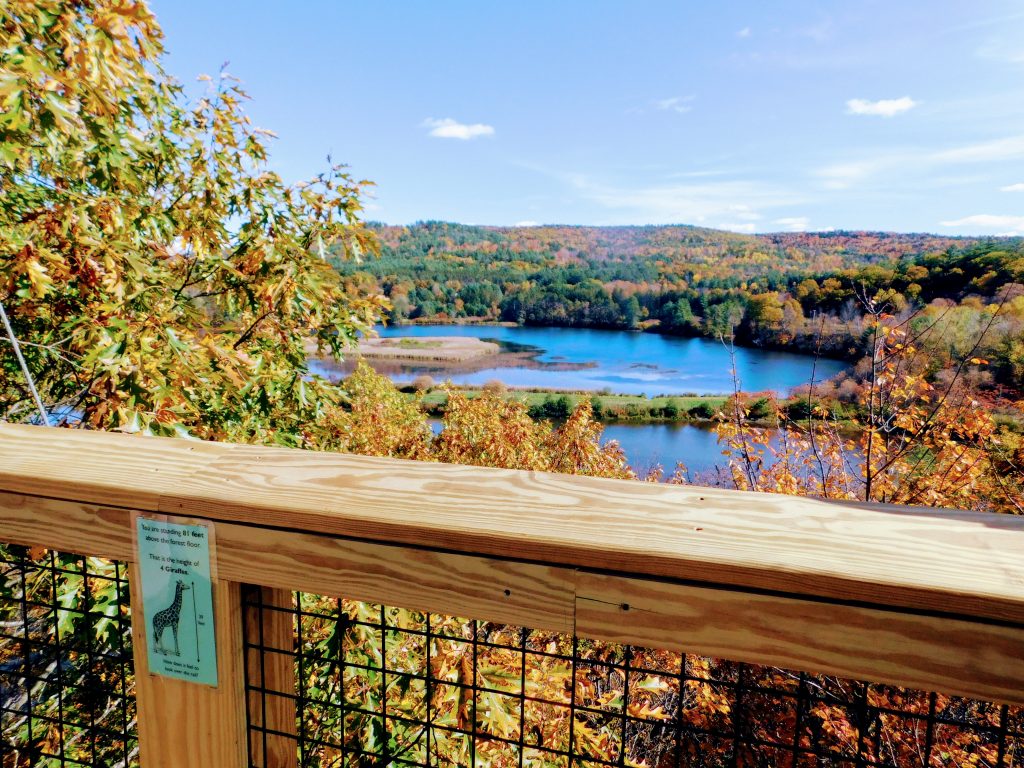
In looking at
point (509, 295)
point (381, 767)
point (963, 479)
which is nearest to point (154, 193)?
point (381, 767)

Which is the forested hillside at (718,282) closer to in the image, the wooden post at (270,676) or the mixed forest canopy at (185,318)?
the mixed forest canopy at (185,318)

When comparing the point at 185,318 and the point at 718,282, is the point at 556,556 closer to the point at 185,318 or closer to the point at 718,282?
the point at 185,318

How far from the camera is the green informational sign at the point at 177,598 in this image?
2.98 feet

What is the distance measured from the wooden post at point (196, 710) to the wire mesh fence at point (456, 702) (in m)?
0.03

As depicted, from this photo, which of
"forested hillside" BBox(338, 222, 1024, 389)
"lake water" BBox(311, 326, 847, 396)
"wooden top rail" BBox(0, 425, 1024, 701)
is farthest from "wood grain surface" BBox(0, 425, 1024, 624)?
"lake water" BBox(311, 326, 847, 396)

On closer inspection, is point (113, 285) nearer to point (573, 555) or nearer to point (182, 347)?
point (182, 347)

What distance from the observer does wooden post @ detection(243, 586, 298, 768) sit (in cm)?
96

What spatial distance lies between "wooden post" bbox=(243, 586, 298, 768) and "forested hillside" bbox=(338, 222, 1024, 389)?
129 inches

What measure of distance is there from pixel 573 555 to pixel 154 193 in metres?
4.00

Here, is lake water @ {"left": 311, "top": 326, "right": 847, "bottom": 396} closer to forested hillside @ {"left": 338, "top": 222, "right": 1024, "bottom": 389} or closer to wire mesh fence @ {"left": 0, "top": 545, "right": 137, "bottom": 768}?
forested hillside @ {"left": 338, "top": 222, "right": 1024, "bottom": 389}

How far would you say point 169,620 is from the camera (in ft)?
3.10

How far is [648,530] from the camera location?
718 millimetres

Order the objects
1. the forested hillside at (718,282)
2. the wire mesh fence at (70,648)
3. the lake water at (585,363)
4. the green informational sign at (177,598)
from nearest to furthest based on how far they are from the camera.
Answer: the green informational sign at (177,598), the wire mesh fence at (70,648), the forested hillside at (718,282), the lake water at (585,363)

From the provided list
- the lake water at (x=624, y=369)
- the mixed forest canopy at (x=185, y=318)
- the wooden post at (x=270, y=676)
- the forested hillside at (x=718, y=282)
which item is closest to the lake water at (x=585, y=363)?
the lake water at (x=624, y=369)
